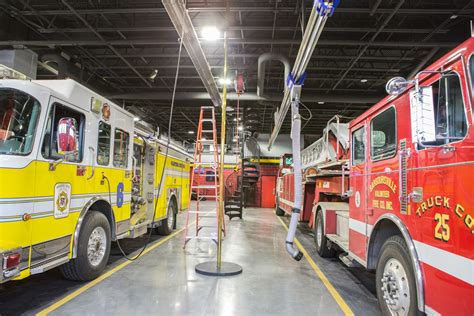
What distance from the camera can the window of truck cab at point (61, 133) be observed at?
3.43 m

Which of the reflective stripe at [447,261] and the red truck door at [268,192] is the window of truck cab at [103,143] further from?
the red truck door at [268,192]

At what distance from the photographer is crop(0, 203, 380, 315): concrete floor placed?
3.78 meters

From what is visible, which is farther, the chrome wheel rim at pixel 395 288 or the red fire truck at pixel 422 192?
the chrome wheel rim at pixel 395 288

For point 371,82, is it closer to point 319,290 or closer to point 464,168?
point 319,290

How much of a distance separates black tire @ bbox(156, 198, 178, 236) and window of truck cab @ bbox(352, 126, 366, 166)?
17.3 feet

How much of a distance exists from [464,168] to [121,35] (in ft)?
29.1

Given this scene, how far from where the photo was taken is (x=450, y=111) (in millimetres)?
2402

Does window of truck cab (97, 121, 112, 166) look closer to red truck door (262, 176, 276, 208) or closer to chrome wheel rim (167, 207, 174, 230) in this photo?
chrome wheel rim (167, 207, 174, 230)

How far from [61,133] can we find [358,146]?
3.95m

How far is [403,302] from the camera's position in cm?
295

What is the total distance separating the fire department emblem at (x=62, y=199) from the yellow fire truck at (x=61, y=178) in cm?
1

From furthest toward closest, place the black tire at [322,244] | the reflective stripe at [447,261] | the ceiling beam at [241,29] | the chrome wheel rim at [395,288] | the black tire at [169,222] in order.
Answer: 1. the black tire at [169,222]
2. the ceiling beam at [241,29]
3. the black tire at [322,244]
4. the chrome wheel rim at [395,288]
5. the reflective stripe at [447,261]

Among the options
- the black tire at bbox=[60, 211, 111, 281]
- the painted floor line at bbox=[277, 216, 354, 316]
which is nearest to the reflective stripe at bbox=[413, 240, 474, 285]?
the painted floor line at bbox=[277, 216, 354, 316]

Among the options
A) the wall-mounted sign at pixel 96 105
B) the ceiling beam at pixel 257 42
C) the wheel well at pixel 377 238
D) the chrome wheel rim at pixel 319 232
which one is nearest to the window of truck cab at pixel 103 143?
the wall-mounted sign at pixel 96 105
